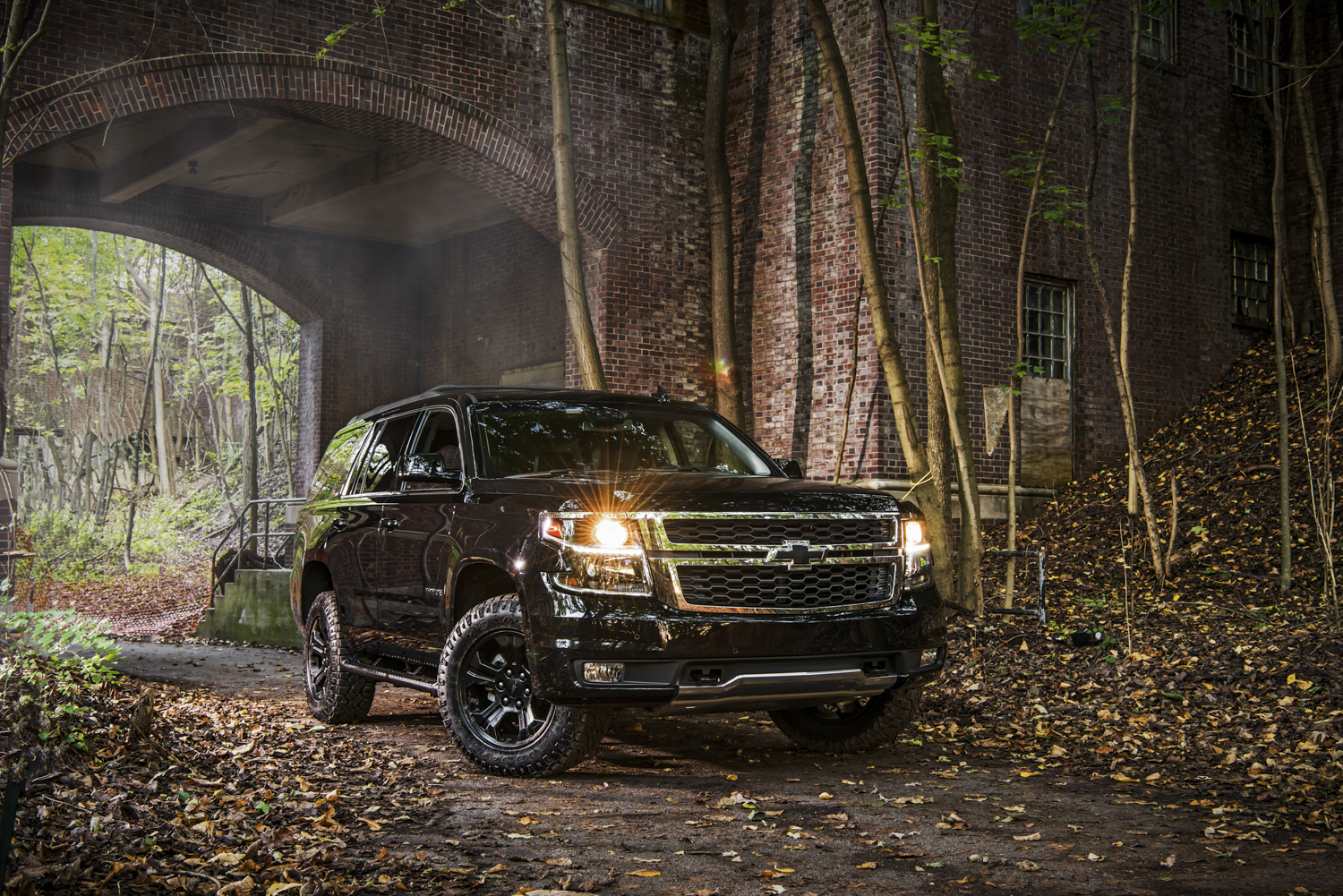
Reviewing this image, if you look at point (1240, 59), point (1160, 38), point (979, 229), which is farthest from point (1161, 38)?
point (979, 229)

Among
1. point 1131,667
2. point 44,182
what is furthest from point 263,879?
point 44,182

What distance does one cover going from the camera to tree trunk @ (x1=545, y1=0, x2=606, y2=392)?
12.4m

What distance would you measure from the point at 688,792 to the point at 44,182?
647 inches

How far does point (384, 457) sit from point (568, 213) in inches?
214

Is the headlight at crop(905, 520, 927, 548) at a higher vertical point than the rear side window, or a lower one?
lower

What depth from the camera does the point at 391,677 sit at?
7109mm

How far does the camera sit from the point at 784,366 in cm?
1540

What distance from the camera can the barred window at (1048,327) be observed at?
16.6 m

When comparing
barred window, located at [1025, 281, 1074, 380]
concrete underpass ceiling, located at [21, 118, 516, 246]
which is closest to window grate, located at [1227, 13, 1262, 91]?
barred window, located at [1025, 281, 1074, 380]

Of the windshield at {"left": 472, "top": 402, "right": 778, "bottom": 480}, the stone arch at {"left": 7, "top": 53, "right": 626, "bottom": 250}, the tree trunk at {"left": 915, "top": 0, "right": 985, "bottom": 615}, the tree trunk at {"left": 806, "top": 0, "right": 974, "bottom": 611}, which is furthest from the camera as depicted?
the stone arch at {"left": 7, "top": 53, "right": 626, "bottom": 250}

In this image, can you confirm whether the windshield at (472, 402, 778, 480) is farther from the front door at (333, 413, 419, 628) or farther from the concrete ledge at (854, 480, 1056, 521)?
the concrete ledge at (854, 480, 1056, 521)

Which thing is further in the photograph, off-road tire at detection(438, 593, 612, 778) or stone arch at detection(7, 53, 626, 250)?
stone arch at detection(7, 53, 626, 250)

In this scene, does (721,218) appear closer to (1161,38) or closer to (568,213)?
(568,213)

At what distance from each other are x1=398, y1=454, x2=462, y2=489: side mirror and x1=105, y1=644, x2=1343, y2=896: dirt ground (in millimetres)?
1467
